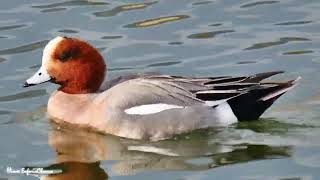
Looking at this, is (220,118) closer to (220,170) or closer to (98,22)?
(220,170)

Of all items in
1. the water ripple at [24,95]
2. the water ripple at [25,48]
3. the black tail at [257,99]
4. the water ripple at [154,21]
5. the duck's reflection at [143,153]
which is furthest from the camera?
the water ripple at [154,21]

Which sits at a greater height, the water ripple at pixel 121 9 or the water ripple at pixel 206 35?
the water ripple at pixel 121 9

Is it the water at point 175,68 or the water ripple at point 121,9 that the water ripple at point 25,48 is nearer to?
the water at point 175,68

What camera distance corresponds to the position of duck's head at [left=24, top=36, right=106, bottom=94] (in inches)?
364

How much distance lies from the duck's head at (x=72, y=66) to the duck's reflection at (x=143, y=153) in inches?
18.9

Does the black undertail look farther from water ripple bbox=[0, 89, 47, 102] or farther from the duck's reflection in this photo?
water ripple bbox=[0, 89, 47, 102]

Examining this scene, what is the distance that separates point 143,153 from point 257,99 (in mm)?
1143

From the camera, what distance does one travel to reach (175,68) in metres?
10.3

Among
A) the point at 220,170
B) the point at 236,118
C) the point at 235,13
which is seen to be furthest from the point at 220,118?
the point at 235,13

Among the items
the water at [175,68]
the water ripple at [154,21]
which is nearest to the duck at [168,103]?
the water at [175,68]

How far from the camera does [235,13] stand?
37.3ft

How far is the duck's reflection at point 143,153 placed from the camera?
27.0 ft

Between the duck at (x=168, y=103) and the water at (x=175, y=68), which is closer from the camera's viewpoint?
the water at (x=175, y=68)

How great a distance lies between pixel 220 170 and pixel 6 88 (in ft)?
9.21
